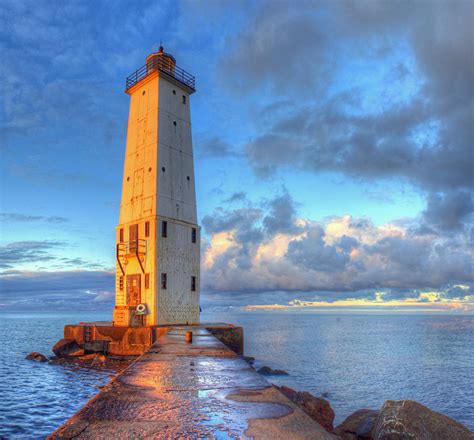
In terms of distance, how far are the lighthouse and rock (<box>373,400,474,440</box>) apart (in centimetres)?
2144

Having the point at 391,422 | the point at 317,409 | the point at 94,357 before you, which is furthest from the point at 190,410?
the point at 94,357

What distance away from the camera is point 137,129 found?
33.4m

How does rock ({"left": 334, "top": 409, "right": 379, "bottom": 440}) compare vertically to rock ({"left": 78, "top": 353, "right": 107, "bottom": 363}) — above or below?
below

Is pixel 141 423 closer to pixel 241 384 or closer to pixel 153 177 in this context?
pixel 241 384

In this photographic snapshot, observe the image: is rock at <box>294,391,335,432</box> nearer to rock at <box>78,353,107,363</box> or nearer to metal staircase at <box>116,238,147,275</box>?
rock at <box>78,353,107,363</box>

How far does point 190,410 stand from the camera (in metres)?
6.31

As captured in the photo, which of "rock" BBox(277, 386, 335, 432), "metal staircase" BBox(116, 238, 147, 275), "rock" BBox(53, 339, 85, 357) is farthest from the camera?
"metal staircase" BBox(116, 238, 147, 275)

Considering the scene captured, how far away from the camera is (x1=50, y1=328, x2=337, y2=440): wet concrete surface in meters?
5.20

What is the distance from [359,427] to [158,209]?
20984 millimetres

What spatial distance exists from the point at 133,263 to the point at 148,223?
335 cm

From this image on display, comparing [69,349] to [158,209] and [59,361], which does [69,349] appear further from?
[158,209]

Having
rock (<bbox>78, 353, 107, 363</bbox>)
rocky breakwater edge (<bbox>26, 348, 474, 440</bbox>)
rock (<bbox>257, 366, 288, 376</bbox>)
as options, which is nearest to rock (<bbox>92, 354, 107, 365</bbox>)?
rock (<bbox>78, 353, 107, 363</bbox>)

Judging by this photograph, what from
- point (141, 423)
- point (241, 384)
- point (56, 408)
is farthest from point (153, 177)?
point (141, 423)

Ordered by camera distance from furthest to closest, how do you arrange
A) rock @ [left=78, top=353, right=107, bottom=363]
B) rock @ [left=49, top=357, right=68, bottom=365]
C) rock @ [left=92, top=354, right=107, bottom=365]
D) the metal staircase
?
the metal staircase → rock @ [left=49, top=357, right=68, bottom=365] → rock @ [left=78, top=353, right=107, bottom=363] → rock @ [left=92, top=354, right=107, bottom=365]
